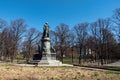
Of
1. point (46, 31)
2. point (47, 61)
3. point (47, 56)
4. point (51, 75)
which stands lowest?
point (51, 75)

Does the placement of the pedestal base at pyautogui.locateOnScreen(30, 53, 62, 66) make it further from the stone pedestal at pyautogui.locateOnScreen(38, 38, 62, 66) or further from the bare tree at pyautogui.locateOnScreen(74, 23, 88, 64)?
the bare tree at pyautogui.locateOnScreen(74, 23, 88, 64)

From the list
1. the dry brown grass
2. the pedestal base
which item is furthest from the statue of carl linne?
the dry brown grass

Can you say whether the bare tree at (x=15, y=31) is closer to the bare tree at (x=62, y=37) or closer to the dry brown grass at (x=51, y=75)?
the bare tree at (x=62, y=37)

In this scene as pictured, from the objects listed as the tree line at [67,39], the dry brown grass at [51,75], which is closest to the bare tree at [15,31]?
the tree line at [67,39]

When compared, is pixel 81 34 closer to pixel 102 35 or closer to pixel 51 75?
pixel 102 35

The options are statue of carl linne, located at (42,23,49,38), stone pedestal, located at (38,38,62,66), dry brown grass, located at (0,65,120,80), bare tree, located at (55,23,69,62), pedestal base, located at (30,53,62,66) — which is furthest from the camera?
bare tree, located at (55,23,69,62)

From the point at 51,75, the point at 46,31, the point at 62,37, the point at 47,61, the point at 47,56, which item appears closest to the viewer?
the point at 51,75

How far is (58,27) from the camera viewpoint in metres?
56.5

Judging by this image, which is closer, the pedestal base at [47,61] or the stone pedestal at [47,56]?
the pedestal base at [47,61]

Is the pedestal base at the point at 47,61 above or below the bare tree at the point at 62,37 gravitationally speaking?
below

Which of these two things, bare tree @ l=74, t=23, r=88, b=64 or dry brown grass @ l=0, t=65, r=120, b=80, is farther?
bare tree @ l=74, t=23, r=88, b=64

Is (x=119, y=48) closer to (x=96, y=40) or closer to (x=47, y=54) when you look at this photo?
(x=96, y=40)

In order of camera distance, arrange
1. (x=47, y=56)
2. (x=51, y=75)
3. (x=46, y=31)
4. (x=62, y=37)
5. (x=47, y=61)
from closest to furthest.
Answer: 1. (x=51, y=75)
2. (x=47, y=61)
3. (x=47, y=56)
4. (x=46, y=31)
5. (x=62, y=37)

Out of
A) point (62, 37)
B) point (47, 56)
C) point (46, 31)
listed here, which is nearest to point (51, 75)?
point (47, 56)
